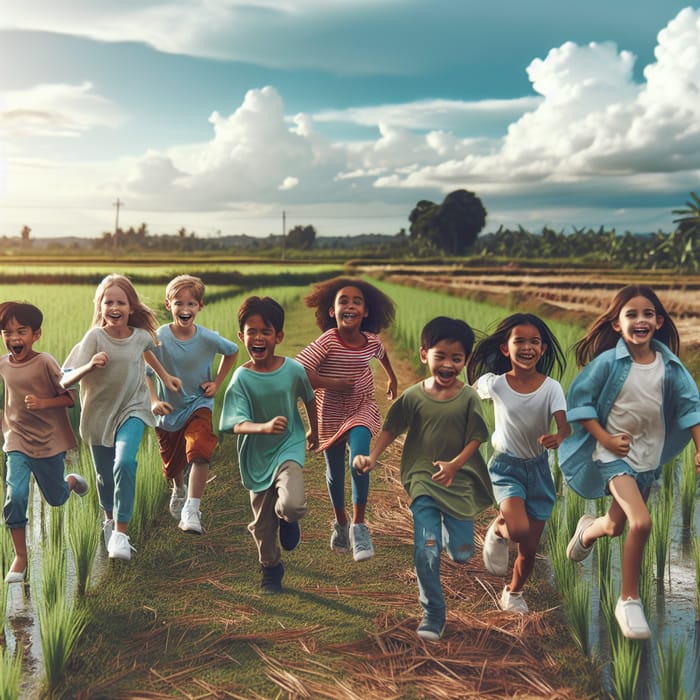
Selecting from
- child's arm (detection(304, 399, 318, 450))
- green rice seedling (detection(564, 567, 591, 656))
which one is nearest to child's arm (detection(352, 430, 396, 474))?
child's arm (detection(304, 399, 318, 450))

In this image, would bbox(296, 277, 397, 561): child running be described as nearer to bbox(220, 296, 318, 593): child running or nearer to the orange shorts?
bbox(220, 296, 318, 593): child running

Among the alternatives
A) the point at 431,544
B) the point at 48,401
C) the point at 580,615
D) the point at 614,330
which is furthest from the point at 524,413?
the point at 48,401

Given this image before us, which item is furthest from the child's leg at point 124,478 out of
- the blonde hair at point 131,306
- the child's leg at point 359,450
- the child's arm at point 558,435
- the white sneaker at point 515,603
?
the child's arm at point 558,435

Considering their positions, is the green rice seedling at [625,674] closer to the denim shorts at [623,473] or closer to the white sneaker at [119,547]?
the denim shorts at [623,473]

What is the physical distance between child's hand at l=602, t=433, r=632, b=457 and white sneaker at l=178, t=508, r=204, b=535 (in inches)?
81.6

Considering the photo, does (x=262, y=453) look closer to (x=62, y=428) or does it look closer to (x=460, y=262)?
(x=62, y=428)

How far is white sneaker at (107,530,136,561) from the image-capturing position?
3768 millimetres

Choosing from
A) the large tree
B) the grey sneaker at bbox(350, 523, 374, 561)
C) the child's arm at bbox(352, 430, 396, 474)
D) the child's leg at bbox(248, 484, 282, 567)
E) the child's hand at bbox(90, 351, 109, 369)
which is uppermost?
the large tree

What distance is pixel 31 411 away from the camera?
387cm

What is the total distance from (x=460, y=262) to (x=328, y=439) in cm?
4778

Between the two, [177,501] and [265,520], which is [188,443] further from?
[265,520]

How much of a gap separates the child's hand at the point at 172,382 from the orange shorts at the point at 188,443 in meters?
0.22

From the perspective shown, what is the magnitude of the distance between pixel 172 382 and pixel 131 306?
0.47 metres

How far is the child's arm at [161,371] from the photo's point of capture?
14.2ft
